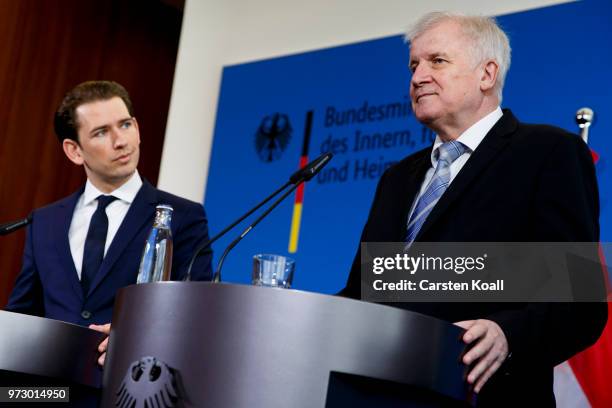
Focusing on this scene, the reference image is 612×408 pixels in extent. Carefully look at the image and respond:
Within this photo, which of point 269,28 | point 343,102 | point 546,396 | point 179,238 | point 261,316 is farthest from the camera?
point 269,28

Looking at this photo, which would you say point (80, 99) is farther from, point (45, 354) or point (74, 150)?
point (45, 354)

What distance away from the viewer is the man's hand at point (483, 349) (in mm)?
1654

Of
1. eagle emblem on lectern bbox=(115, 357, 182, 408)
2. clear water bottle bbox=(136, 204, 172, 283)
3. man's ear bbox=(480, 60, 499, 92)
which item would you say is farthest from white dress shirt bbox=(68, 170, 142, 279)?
eagle emblem on lectern bbox=(115, 357, 182, 408)

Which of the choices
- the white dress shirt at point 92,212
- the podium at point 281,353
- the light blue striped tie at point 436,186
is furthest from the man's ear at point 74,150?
the podium at point 281,353

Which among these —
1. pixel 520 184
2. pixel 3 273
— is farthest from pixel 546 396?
pixel 3 273

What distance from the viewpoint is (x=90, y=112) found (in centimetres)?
358

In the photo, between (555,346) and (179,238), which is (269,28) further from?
(555,346)

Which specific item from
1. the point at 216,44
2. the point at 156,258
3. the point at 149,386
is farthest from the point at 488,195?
the point at 216,44

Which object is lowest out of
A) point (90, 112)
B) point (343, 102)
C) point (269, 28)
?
point (90, 112)

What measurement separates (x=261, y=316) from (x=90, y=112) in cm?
227

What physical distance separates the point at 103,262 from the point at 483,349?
1681 millimetres

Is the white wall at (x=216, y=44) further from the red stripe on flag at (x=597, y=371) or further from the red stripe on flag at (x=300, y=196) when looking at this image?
the red stripe on flag at (x=597, y=371)

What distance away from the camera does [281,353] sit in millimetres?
1506

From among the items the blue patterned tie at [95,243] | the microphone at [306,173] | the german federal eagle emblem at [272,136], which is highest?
the german federal eagle emblem at [272,136]
